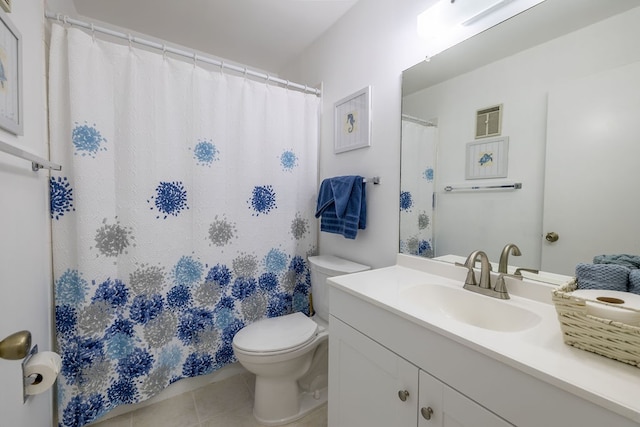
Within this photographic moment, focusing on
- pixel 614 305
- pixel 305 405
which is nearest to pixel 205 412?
pixel 305 405

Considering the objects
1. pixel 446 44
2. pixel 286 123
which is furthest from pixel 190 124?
pixel 446 44

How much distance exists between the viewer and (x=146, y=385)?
1.40m

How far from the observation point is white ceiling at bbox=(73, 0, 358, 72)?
1.60 metres

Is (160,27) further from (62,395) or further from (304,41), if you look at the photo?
(62,395)

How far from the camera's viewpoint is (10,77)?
81 centimetres

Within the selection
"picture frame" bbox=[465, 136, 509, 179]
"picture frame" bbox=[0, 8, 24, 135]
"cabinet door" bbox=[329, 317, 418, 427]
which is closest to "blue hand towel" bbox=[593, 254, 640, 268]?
"picture frame" bbox=[465, 136, 509, 179]

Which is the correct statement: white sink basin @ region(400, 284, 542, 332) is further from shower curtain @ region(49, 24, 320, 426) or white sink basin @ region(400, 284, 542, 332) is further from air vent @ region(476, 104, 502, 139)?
shower curtain @ region(49, 24, 320, 426)

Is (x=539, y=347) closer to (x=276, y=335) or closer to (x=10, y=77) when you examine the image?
(x=276, y=335)

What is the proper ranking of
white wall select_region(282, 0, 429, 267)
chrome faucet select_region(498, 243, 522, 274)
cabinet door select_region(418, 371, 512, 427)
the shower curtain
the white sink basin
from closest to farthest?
cabinet door select_region(418, 371, 512, 427), the white sink basin, chrome faucet select_region(498, 243, 522, 274), the shower curtain, white wall select_region(282, 0, 429, 267)

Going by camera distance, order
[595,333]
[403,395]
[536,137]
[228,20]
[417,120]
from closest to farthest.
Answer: [595,333] < [403,395] < [536,137] < [417,120] < [228,20]

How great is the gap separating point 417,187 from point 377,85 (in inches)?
25.3

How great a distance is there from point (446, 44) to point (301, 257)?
4.98 ft

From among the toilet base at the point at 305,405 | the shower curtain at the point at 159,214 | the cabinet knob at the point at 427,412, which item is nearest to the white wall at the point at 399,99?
the shower curtain at the point at 159,214

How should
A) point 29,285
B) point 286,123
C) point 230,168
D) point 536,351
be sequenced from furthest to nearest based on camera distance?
point 286,123 → point 230,168 → point 29,285 → point 536,351
